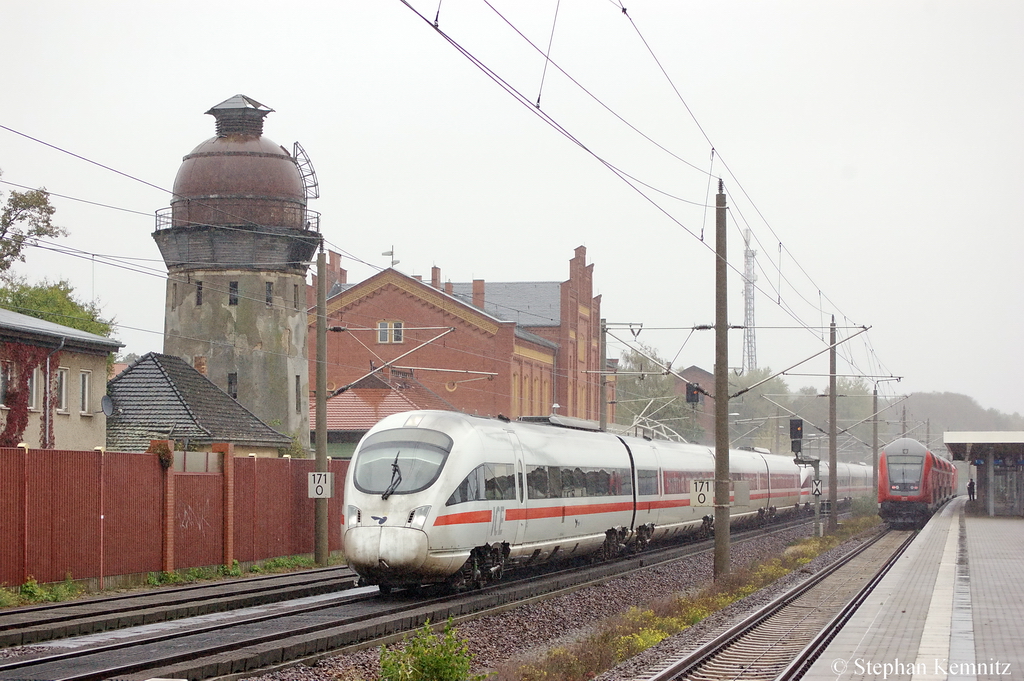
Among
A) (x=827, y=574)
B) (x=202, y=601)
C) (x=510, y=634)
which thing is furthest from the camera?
(x=827, y=574)

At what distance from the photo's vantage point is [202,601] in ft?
64.1

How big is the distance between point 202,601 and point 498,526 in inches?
201

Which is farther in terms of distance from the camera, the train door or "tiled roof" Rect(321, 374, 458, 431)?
"tiled roof" Rect(321, 374, 458, 431)

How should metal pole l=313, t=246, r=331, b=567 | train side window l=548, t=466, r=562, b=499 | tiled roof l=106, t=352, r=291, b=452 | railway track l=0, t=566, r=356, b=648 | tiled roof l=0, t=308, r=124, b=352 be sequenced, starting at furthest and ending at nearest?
tiled roof l=106, t=352, r=291, b=452 < tiled roof l=0, t=308, r=124, b=352 < metal pole l=313, t=246, r=331, b=567 < train side window l=548, t=466, r=562, b=499 < railway track l=0, t=566, r=356, b=648

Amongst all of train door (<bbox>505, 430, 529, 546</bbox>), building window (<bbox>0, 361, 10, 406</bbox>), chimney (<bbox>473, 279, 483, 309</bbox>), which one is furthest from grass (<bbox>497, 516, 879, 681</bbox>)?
chimney (<bbox>473, 279, 483, 309</bbox>)

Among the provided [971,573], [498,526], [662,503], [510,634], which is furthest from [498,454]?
[662,503]

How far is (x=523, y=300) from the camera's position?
239 feet

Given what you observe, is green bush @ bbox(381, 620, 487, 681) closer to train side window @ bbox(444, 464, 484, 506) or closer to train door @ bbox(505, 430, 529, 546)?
train side window @ bbox(444, 464, 484, 506)

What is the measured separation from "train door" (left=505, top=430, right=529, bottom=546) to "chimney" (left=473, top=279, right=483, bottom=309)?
45.2 meters

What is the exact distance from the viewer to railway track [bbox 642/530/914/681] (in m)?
13.8

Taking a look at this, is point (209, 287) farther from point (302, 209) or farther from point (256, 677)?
point (256, 677)

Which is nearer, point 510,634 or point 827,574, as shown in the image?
point 510,634

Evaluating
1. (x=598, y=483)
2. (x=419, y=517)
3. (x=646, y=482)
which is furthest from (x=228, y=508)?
(x=646, y=482)

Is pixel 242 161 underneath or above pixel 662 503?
above
